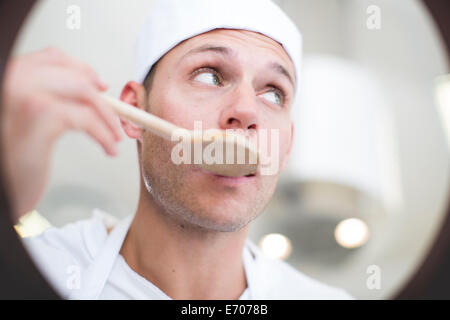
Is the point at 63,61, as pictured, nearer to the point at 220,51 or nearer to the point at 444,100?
the point at 220,51

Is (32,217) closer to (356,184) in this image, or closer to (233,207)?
(233,207)

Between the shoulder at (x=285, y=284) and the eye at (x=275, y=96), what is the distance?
1.05ft

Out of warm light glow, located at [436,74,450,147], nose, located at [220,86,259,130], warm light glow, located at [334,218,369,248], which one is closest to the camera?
nose, located at [220,86,259,130]

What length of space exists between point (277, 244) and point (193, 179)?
1397mm

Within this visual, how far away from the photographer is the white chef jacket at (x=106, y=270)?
0.71 m

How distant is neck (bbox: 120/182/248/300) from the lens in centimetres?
73

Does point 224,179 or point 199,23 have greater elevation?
point 199,23

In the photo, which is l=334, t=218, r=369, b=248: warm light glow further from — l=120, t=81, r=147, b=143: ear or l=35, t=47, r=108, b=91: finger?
l=35, t=47, r=108, b=91: finger

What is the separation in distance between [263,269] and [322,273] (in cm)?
115

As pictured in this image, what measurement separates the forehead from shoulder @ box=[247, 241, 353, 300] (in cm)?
39

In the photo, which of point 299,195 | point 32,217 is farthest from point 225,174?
point 299,195

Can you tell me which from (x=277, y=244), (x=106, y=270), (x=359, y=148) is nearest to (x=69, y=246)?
(x=106, y=270)

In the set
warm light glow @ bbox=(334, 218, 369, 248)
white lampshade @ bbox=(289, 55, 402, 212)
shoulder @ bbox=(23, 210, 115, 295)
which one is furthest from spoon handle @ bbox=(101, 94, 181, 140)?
warm light glow @ bbox=(334, 218, 369, 248)

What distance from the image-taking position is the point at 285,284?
879 mm
